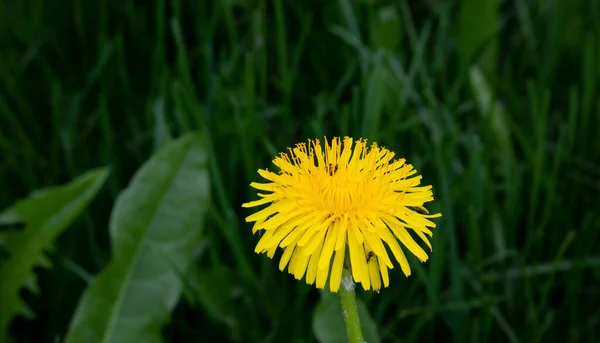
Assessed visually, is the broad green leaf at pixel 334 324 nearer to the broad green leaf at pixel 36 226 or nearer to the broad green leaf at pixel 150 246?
the broad green leaf at pixel 150 246

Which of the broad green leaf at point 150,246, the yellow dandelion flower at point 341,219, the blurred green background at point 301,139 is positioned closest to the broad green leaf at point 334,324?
the blurred green background at point 301,139

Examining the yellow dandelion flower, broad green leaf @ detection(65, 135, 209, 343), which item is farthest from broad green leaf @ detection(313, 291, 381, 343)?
the yellow dandelion flower

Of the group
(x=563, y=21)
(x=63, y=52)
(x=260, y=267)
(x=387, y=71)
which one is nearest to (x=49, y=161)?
(x=63, y=52)

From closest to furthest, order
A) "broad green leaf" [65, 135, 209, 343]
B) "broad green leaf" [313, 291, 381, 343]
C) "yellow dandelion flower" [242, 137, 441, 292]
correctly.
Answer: "yellow dandelion flower" [242, 137, 441, 292] → "broad green leaf" [313, 291, 381, 343] → "broad green leaf" [65, 135, 209, 343]

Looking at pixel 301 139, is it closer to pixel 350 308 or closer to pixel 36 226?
pixel 36 226

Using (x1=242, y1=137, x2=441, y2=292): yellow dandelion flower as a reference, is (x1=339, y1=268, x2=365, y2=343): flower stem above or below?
below

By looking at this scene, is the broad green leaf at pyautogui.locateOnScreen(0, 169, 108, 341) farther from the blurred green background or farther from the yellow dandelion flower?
the yellow dandelion flower

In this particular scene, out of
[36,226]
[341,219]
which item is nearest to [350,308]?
[341,219]
